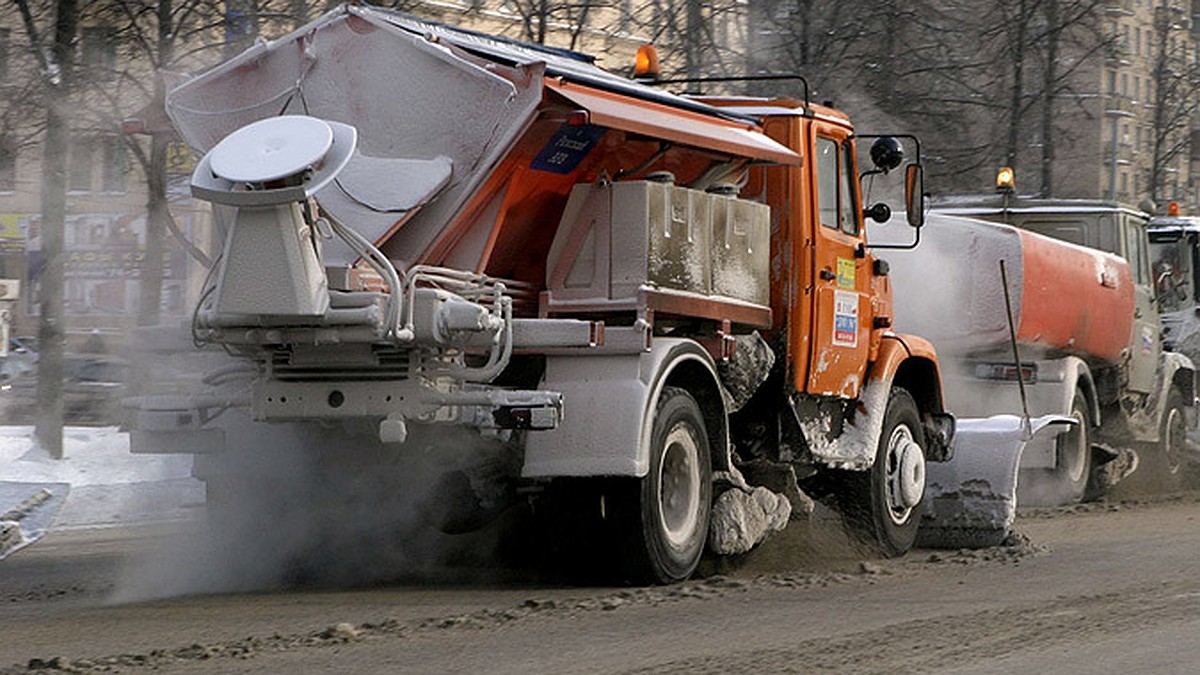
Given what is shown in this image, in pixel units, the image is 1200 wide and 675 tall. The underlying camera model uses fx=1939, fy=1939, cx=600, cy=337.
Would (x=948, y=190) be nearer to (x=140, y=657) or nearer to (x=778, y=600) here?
(x=778, y=600)

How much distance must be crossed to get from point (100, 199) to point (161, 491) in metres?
5.44

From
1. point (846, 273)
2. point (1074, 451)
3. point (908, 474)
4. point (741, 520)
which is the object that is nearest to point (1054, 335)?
point (1074, 451)

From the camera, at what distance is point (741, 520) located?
991cm

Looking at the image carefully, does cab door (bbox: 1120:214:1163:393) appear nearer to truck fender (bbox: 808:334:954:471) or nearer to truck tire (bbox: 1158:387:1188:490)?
truck tire (bbox: 1158:387:1188:490)

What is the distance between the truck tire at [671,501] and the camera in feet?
29.5

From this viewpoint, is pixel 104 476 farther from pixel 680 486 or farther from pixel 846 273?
pixel 680 486

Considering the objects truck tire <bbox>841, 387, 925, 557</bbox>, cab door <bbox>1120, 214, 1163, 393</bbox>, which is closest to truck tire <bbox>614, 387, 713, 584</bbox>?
truck tire <bbox>841, 387, 925, 557</bbox>

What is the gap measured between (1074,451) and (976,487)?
4.49 meters

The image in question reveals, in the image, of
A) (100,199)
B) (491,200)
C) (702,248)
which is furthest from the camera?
(100,199)

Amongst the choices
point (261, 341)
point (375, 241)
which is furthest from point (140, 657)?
point (375, 241)

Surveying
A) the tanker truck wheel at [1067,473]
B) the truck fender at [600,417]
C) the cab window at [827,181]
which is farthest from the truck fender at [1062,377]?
the truck fender at [600,417]

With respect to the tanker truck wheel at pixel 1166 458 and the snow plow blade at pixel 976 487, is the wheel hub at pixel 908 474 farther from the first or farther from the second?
the tanker truck wheel at pixel 1166 458

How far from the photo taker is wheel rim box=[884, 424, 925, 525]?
38.0 ft

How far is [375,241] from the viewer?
8.30 metres
